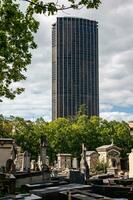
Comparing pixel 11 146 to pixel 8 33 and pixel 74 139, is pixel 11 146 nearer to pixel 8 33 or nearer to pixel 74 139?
pixel 8 33

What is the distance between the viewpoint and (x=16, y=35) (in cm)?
1641

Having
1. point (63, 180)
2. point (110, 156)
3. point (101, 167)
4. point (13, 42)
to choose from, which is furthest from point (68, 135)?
point (13, 42)

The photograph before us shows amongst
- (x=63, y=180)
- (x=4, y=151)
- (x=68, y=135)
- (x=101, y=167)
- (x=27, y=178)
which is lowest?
(x=63, y=180)

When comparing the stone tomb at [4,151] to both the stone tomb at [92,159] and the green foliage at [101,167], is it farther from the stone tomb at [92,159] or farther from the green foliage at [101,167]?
the stone tomb at [92,159]

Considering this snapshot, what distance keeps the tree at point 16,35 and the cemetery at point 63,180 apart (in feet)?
14.0

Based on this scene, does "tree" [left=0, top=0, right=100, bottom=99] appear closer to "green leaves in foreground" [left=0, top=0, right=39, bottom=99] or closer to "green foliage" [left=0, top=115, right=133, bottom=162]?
"green leaves in foreground" [left=0, top=0, right=39, bottom=99]

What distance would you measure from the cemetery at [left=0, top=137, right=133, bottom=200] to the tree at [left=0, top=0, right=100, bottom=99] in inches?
168

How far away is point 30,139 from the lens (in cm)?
6688

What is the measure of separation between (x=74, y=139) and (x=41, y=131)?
538cm

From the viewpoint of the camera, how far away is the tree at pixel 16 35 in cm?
1120

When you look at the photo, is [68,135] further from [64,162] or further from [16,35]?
[16,35]

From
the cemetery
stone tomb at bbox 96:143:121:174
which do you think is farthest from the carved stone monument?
stone tomb at bbox 96:143:121:174

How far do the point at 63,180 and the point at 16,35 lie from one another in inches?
319

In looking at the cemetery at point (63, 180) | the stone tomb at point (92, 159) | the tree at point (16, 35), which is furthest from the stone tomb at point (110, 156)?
the tree at point (16, 35)
